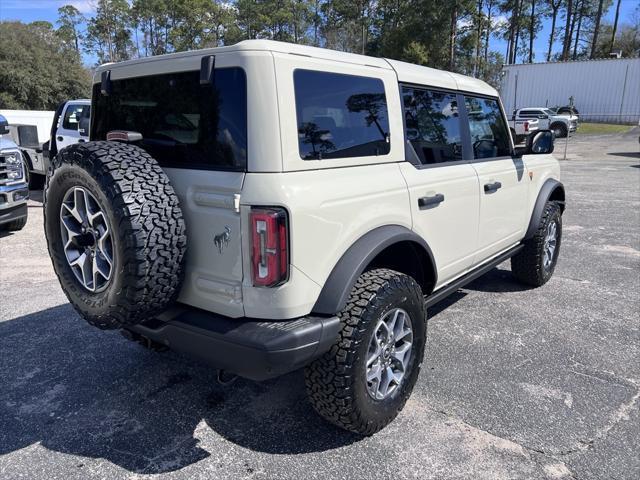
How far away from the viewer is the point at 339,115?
2592 millimetres

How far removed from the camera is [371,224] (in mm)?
2646

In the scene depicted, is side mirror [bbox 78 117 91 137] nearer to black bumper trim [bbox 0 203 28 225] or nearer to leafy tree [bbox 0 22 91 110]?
black bumper trim [bbox 0 203 28 225]

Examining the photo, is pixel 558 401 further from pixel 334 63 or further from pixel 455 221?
pixel 334 63

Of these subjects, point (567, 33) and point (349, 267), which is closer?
point (349, 267)

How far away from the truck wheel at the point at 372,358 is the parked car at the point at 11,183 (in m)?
6.17

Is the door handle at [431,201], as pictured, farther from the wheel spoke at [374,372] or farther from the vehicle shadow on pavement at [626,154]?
the vehicle shadow on pavement at [626,154]

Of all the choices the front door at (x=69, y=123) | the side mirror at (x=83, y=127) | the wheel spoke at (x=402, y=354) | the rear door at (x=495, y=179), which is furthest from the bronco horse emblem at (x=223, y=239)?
the front door at (x=69, y=123)

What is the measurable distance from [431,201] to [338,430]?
1.46 m

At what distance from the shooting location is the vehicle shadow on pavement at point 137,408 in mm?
2666

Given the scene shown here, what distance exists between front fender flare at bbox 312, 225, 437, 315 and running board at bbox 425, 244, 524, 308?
775 millimetres

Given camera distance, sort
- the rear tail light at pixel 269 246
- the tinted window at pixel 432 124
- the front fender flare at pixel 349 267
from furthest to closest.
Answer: the tinted window at pixel 432 124, the front fender flare at pixel 349 267, the rear tail light at pixel 269 246

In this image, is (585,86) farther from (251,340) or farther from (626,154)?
(251,340)

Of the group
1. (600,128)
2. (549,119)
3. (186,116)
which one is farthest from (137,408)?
(600,128)

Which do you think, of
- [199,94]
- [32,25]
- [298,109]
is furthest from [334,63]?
[32,25]
